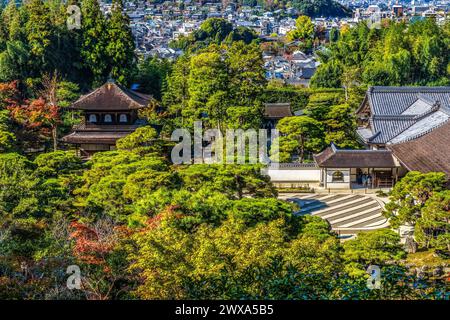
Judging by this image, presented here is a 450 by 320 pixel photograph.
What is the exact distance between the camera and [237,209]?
59.0ft

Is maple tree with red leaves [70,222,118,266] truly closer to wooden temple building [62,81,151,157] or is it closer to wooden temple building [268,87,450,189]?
wooden temple building [268,87,450,189]

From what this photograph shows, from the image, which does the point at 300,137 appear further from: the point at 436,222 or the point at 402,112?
the point at 436,222

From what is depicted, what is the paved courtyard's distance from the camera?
24344 mm

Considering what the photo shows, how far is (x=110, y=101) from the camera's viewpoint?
3256 centimetres

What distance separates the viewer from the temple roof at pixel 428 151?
2369 cm

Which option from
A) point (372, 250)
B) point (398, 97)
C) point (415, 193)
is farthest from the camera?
point (398, 97)

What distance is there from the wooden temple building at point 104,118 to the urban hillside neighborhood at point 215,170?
0.09 m

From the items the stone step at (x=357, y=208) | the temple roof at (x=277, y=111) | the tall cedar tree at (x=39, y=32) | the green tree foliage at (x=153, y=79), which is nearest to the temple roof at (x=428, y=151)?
the stone step at (x=357, y=208)

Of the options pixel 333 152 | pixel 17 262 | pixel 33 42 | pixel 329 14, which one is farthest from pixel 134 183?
pixel 329 14

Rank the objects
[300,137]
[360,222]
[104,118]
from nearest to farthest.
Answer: [360,222] < [300,137] < [104,118]

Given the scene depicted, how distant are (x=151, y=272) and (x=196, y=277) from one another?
120 centimetres

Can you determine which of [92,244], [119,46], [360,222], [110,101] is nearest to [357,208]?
[360,222]

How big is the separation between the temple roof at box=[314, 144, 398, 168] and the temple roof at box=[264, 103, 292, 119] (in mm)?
11542

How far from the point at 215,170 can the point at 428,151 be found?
9.01 m
